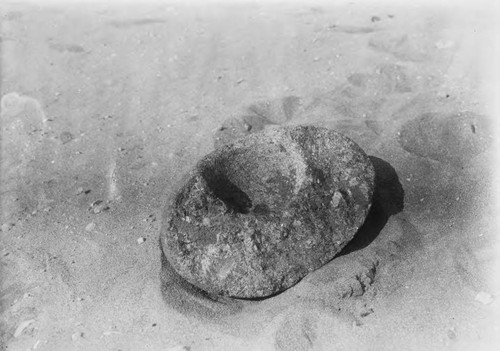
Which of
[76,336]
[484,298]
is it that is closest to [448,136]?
[484,298]

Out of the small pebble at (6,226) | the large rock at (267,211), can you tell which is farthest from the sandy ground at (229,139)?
the large rock at (267,211)

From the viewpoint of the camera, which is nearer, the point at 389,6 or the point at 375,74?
the point at 375,74

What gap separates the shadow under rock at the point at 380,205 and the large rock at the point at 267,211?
0.64 ft

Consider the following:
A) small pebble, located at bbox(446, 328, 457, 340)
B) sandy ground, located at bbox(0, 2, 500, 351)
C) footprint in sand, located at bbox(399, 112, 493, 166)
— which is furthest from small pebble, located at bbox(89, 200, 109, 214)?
small pebble, located at bbox(446, 328, 457, 340)

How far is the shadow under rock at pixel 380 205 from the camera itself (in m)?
3.44

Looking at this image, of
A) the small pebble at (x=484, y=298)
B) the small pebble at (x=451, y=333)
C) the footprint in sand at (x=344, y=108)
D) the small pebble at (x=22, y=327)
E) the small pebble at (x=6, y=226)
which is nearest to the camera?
the small pebble at (x=451, y=333)

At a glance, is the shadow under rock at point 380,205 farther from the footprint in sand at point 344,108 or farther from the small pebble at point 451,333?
the small pebble at point 451,333

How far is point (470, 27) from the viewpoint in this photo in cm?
514

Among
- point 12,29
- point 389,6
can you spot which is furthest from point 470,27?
point 12,29

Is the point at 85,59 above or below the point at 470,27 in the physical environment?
below

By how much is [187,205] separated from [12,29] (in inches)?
141

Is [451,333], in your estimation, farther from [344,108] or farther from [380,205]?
[344,108]

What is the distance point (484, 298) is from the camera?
10.3 ft

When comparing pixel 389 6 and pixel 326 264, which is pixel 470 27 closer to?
pixel 389 6
